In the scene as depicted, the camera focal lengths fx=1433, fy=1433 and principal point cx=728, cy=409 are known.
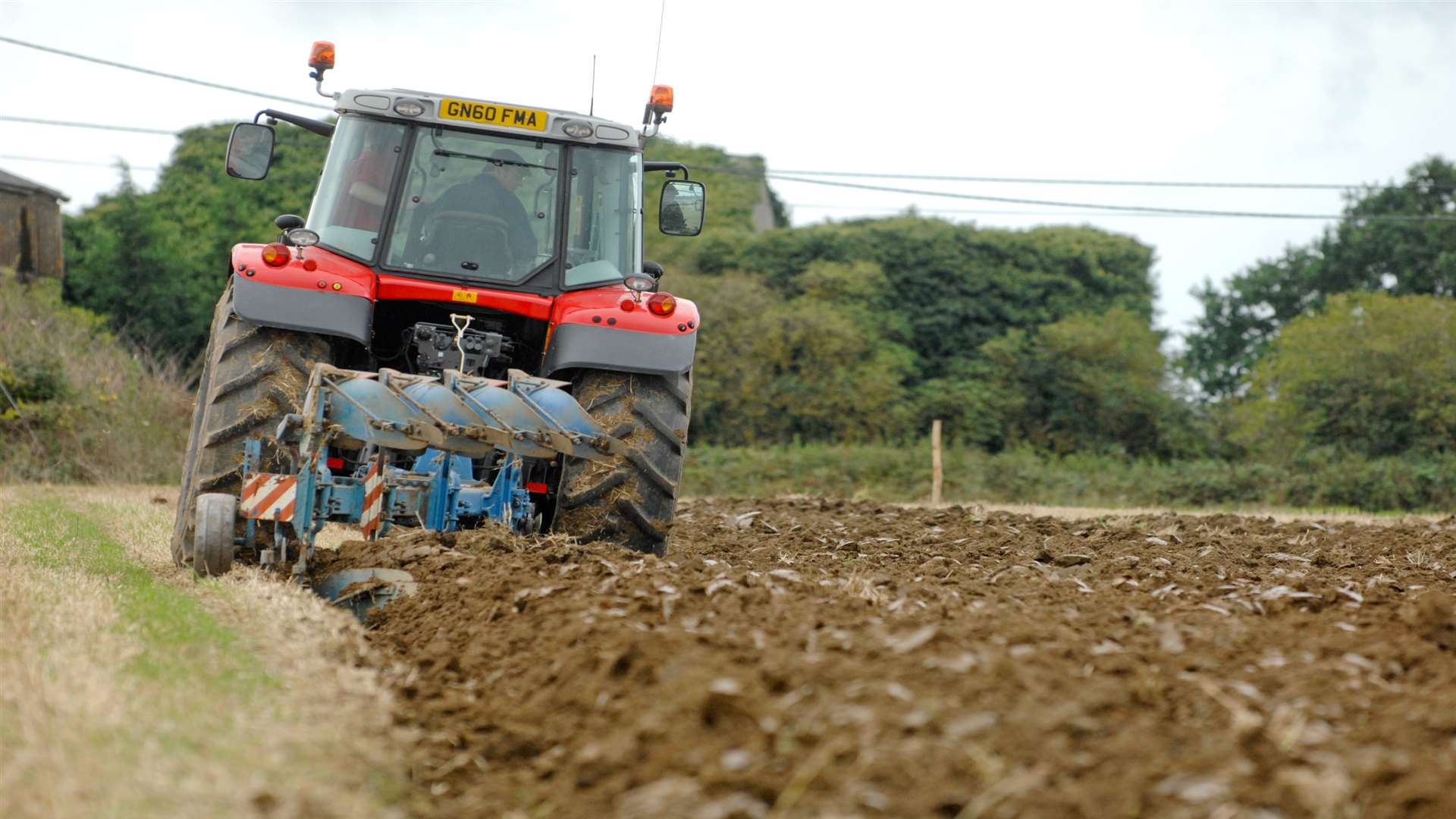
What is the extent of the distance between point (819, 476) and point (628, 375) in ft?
58.9

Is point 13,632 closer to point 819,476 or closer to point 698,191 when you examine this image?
point 698,191

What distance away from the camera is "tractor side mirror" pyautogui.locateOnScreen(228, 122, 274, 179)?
7.21 metres

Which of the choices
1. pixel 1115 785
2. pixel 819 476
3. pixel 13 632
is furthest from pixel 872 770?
pixel 819 476

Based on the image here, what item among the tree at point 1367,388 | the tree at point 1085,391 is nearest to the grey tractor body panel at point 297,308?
the tree at point 1367,388

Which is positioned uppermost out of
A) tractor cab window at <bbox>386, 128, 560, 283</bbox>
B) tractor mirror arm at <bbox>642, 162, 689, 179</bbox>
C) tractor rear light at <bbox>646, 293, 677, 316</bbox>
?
tractor mirror arm at <bbox>642, 162, 689, 179</bbox>

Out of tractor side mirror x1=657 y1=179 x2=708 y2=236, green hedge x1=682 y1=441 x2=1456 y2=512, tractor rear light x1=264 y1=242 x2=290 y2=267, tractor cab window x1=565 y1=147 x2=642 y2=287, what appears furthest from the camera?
green hedge x1=682 y1=441 x2=1456 y2=512

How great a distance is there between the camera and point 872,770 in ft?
9.29

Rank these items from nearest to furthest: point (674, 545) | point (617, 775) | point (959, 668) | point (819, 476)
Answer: point (617, 775) < point (959, 668) < point (674, 545) < point (819, 476)

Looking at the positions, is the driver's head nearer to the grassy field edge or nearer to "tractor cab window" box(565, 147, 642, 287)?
"tractor cab window" box(565, 147, 642, 287)

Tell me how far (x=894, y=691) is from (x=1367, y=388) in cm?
2634

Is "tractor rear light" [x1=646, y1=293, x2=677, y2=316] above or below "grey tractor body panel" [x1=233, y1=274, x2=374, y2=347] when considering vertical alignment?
above

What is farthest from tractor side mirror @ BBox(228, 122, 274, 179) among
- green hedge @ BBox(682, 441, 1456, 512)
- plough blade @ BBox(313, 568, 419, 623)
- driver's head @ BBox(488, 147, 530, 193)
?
green hedge @ BBox(682, 441, 1456, 512)

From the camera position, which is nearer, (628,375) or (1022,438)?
(628,375)

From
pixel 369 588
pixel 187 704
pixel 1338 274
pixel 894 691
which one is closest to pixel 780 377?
pixel 1338 274
